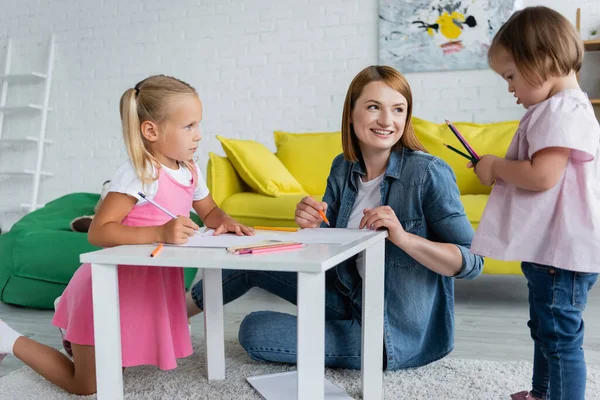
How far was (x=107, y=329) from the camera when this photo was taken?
93cm

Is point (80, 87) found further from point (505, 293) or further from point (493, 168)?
point (493, 168)

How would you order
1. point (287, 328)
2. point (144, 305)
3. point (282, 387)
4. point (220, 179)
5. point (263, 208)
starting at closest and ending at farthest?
point (144, 305) < point (282, 387) < point (287, 328) < point (263, 208) < point (220, 179)

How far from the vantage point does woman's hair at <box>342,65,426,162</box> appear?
1.39 m

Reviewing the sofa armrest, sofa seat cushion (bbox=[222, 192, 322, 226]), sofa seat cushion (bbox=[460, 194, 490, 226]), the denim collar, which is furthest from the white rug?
the sofa armrest

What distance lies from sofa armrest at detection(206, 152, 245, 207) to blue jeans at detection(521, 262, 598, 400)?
5.87 ft

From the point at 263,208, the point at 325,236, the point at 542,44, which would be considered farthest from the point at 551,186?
the point at 263,208

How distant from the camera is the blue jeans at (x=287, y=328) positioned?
1.53 meters

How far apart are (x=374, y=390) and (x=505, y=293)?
148 cm

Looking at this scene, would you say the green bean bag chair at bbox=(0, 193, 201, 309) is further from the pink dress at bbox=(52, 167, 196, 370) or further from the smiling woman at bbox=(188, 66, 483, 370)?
the pink dress at bbox=(52, 167, 196, 370)

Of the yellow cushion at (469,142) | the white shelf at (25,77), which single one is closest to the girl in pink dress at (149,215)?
the yellow cushion at (469,142)

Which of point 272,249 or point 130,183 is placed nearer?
Result: point 272,249

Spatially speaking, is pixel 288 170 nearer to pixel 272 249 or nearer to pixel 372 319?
pixel 372 319

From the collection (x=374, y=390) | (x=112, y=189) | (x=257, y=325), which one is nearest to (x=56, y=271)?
(x=257, y=325)

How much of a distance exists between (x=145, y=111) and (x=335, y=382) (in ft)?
2.67
